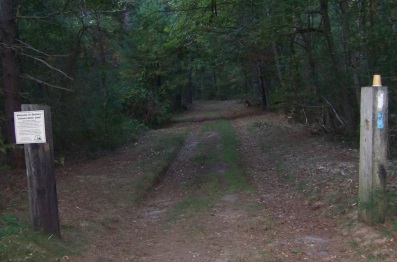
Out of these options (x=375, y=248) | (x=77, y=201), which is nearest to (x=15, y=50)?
(x=77, y=201)

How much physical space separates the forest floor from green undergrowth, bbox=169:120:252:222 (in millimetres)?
28

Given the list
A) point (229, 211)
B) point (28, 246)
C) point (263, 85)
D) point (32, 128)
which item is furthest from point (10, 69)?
point (263, 85)

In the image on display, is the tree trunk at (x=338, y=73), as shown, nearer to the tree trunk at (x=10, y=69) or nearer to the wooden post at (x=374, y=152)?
the tree trunk at (x=10, y=69)

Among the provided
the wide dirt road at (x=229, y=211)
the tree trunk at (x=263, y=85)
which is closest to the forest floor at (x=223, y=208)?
the wide dirt road at (x=229, y=211)

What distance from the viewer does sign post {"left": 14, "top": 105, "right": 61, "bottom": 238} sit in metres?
6.96

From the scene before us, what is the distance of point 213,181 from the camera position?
1297 centimetres

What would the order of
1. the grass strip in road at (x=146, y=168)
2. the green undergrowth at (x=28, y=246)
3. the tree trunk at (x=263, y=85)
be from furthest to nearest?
the tree trunk at (x=263, y=85) → the grass strip in road at (x=146, y=168) → the green undergrowth at (x=28, y=246)

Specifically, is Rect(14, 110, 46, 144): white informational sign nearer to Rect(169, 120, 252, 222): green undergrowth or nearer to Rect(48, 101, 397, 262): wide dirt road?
Rect(48, 101, 397, 262): wide dirt road

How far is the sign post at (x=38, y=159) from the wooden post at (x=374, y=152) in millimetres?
4284

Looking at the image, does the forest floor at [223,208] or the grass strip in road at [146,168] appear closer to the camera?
the forest floor at [223,208]

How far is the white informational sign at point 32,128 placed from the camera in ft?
22.8

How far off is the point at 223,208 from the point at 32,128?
4.36m

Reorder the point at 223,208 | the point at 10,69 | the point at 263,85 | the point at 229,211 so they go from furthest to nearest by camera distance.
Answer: the point at 263,85 → the point at 10,69 → the point at 223,208 → the point at 229,211

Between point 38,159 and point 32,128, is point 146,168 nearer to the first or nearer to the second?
point 38,159
